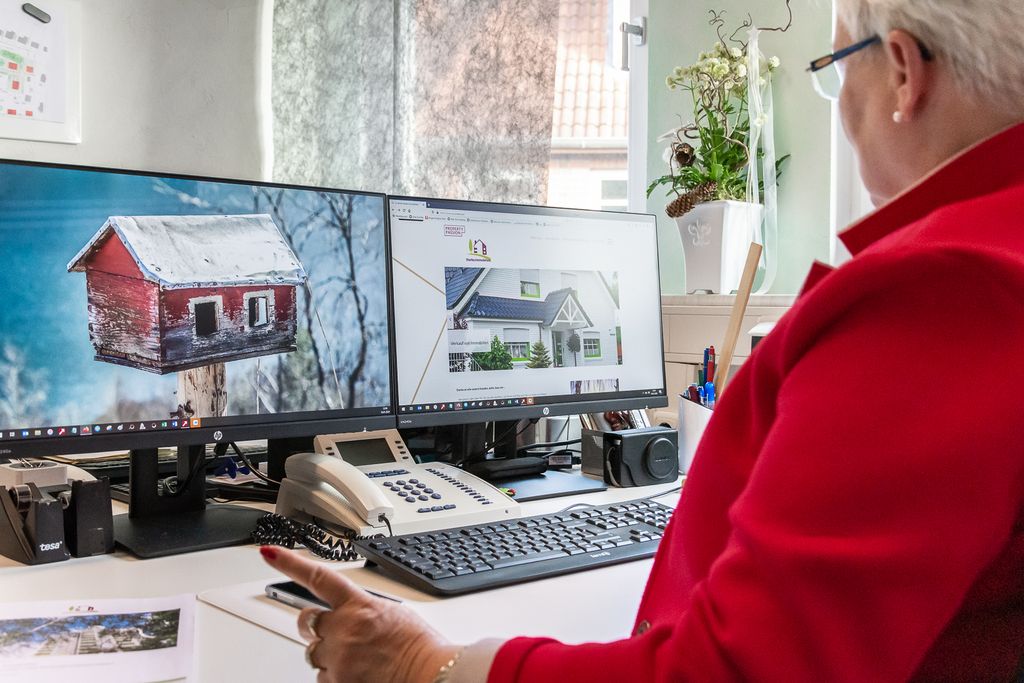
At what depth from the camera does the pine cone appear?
2203 millimetres

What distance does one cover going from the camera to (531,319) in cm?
163

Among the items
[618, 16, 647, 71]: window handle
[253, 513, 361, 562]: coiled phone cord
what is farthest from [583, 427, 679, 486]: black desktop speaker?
[618, 16, 647, 71]: window handle

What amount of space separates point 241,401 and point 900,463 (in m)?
0.93

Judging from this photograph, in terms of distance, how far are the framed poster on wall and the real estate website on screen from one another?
1167 mm

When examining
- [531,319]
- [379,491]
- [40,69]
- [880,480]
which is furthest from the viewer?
[40,69]

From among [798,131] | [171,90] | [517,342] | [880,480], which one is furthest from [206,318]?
[798,131]

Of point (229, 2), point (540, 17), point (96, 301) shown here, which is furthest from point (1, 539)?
point (540, 17)

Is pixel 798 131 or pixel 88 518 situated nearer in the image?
pixel 88 518

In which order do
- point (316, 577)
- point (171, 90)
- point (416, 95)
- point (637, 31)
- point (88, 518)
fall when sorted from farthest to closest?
→ point (637, 31) < point (416, 95) < point (171, 90) < point (88, 518) < point (316, 577)

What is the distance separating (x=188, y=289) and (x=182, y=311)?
3cm

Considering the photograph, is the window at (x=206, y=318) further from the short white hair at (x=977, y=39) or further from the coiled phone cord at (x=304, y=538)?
the short white hair at (x=977, y=39)

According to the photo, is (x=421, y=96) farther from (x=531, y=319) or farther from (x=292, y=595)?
(x=292, y=595)

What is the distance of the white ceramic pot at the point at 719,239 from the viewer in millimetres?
2174

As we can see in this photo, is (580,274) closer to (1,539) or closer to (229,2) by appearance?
(1,539)
